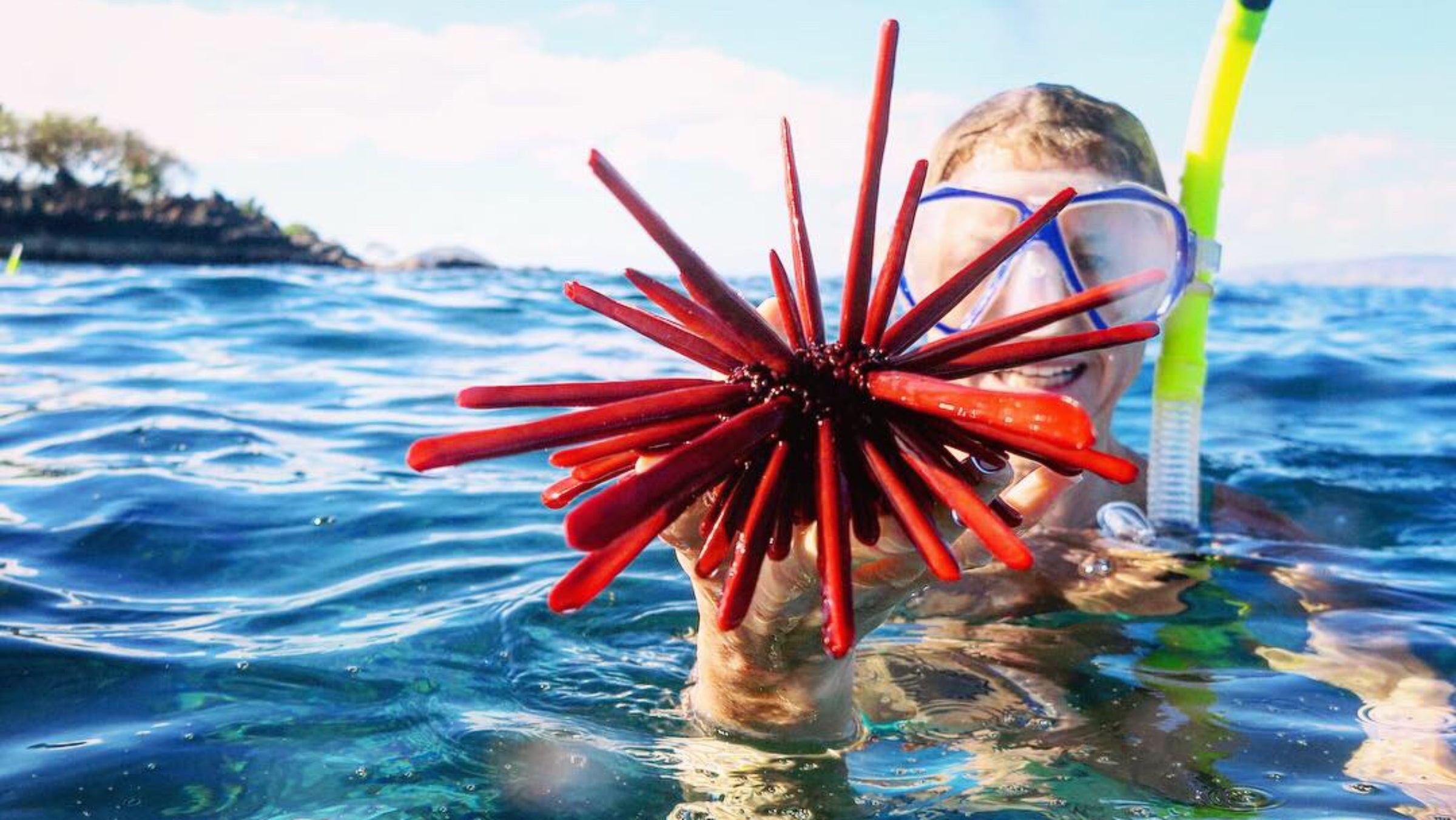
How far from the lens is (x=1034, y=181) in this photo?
12.0 ft

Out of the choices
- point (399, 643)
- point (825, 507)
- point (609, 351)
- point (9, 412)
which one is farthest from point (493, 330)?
point (825, 507)

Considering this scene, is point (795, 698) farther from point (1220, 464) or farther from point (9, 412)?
point (9, 412)

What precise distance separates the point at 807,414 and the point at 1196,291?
10.5 ft

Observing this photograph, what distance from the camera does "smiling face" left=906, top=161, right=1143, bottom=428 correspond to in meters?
3.42

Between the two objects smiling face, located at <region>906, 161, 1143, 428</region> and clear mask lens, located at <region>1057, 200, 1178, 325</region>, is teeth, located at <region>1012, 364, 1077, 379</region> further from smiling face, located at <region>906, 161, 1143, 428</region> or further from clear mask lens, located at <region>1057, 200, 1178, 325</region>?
clear mask lens, located at <region>1057, 200, 1178, 325</region>

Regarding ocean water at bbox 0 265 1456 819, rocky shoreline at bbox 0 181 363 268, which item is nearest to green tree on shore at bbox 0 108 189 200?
rocky shoreline at bbox 0 181 363 268

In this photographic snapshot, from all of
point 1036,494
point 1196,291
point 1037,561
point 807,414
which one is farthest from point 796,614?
point 1196,291

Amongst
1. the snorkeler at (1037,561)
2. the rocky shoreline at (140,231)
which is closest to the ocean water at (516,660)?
the snorkeler at (1037,561)

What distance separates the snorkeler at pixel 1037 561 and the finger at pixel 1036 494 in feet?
0.13

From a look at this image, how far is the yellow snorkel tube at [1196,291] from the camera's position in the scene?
4.06m

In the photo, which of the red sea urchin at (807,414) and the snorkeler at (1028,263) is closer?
the red sea urchin at (807,414)

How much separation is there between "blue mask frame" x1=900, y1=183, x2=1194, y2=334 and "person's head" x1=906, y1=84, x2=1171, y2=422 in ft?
0.07

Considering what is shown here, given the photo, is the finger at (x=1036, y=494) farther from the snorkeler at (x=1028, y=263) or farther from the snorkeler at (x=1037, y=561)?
the snorkeler at (x=1028, y=263)

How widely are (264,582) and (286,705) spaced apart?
136cm
